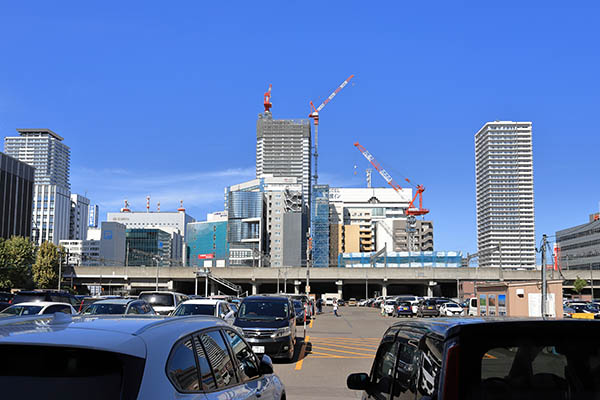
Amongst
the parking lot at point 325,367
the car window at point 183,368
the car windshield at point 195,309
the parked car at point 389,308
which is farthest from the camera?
the parked car at point 389,308

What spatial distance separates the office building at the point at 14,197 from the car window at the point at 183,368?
12680cm

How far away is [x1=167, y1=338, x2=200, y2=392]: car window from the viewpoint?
3.53 metres

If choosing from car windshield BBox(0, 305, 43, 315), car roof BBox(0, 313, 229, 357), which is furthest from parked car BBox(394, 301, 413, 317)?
car roof BBox(0, 313, 229, 357)

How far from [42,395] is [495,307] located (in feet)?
142

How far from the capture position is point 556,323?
11.1 feet

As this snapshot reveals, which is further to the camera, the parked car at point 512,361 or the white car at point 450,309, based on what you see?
the white car at point 450,309

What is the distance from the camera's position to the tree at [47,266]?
3425 inches

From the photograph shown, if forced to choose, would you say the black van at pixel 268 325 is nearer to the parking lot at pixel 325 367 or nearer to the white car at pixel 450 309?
the parking lot at pixel 325 367

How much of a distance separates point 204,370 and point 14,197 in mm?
133157

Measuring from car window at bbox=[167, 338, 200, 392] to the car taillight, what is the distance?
5.20 ft

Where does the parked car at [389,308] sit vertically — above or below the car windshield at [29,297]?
below

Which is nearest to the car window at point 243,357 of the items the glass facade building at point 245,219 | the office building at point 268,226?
the office building at point 268,226

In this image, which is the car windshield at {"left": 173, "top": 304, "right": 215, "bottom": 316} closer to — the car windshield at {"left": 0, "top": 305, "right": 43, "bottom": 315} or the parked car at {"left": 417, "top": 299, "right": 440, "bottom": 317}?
the car windshield at {"left": 0, "top": 305, "right": 43, "bottom": 315}

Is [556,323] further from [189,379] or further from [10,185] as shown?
[10,185]
